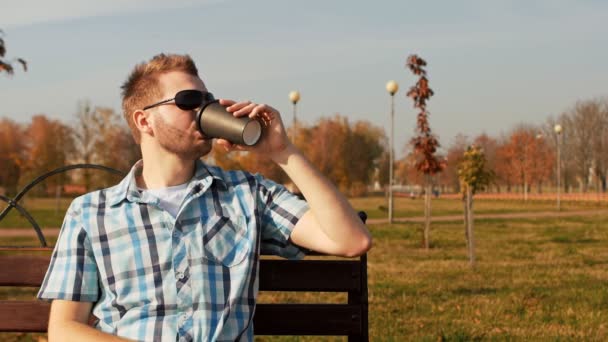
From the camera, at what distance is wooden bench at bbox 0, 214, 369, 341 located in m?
2.78

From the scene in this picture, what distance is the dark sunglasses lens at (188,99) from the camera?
2371mm

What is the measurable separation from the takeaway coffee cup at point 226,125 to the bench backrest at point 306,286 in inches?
26.0

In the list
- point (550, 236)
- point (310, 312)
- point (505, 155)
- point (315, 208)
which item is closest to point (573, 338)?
point (310, 312)

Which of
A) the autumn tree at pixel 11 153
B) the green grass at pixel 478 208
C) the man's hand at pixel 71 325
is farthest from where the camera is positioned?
the autumn tree at pixel 11 153

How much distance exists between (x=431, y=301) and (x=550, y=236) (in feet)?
40.1

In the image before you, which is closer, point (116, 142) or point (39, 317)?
point (39, 317)

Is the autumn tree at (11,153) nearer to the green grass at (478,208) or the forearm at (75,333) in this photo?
the green grass at (478,208)

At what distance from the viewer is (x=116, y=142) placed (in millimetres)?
40438

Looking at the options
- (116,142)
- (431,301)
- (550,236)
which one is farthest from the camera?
(116,142)

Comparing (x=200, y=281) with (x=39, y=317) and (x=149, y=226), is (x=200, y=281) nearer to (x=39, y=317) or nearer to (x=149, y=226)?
(x=149, y=226)

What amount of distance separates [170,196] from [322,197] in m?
0.51

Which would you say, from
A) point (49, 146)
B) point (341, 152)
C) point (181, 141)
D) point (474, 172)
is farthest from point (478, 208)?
point (181, 141)

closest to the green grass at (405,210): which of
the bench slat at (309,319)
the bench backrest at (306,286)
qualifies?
the bench backrest at (306,286)

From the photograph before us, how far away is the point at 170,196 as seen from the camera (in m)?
2.50
